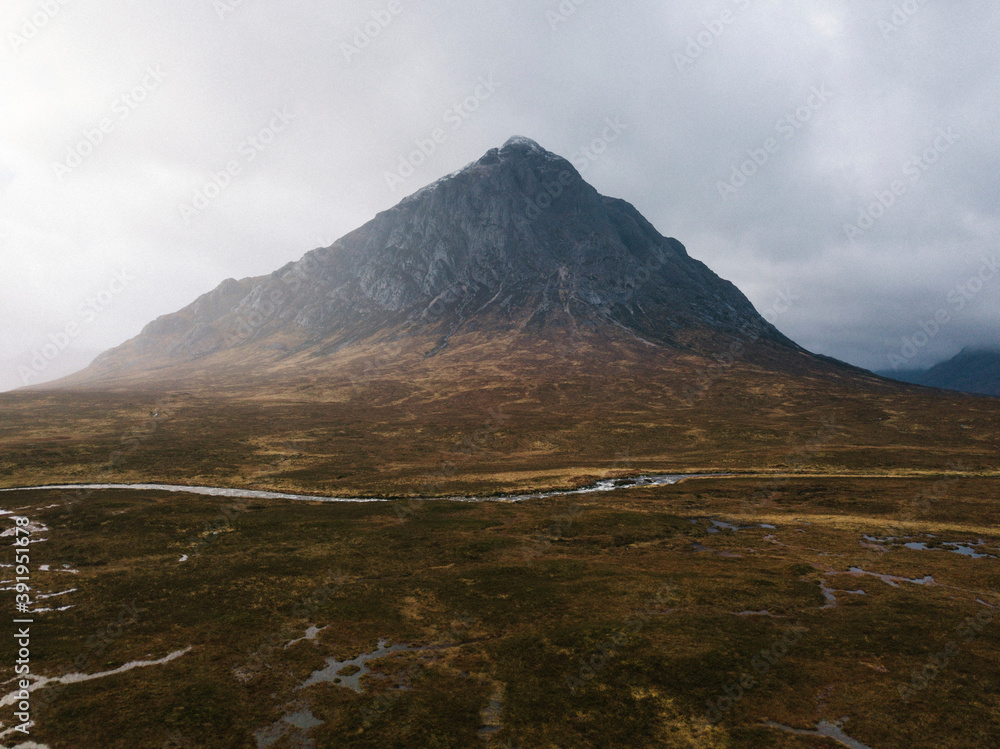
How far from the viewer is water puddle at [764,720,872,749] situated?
82.0ft

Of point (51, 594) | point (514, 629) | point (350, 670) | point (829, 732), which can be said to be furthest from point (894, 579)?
point (51, 594)

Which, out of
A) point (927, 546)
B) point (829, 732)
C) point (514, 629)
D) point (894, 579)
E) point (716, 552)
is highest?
point (927, 546)

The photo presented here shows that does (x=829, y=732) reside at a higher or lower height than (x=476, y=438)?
→ lower

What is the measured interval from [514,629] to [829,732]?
21571 millimetres

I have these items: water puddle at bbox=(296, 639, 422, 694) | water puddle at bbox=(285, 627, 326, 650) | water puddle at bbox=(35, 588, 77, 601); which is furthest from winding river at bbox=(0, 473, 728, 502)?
water puddle at bbox=(296, 639, 422, 694)

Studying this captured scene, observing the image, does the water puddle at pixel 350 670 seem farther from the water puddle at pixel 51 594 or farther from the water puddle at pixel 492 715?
the water puddle at pixel 51 594

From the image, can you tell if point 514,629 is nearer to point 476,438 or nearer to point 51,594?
point 51,594

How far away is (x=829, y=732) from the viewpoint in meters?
26.1

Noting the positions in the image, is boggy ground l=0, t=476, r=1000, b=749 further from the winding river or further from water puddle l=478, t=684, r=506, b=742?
the winding river

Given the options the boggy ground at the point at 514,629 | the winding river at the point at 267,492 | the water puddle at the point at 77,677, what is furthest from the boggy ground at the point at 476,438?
the water puddle at the point at 77,677

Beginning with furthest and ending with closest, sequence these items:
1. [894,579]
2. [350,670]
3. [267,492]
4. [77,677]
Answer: [267,492], [894,579], [350,670], [77,677]

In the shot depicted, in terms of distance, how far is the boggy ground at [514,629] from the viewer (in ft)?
87.4

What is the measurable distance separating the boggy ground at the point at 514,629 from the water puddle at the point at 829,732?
26 centimetres

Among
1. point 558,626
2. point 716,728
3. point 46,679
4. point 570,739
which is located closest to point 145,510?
point 46,679
